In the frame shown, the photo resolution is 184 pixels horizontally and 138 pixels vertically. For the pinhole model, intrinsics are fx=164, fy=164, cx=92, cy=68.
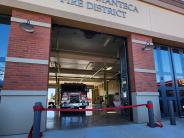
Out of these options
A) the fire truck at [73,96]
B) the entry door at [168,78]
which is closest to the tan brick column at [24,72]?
the entry door at [168,78]

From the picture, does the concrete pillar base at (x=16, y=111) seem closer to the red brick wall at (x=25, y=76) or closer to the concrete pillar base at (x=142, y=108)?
the red brick wall at (x=25, y=76)

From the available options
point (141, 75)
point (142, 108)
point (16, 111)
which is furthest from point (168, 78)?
point (16, 111)

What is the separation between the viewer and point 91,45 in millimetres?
12133

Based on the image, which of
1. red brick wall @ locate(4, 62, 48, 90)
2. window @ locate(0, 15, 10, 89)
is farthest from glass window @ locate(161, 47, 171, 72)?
window @ locate(0, 15, 10, 89)

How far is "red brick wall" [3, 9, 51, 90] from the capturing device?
19.1 feet

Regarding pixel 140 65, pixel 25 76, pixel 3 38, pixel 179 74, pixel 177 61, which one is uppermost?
pixel 3 38

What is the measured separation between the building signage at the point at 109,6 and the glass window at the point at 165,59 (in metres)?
3.05

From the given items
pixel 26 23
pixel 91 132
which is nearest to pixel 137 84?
→ pixel 91 132

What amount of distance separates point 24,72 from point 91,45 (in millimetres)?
6883

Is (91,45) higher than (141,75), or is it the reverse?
(91,45)

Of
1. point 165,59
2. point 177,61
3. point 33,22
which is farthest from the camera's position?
point 177,61

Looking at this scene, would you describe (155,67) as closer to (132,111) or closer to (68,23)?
(132,111)

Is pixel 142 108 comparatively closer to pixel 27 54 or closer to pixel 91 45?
Result: pixel 27 54

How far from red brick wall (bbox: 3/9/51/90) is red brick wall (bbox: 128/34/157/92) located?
4122 millimetres
